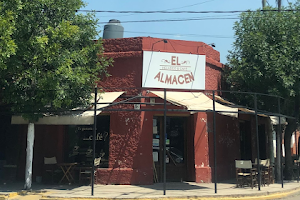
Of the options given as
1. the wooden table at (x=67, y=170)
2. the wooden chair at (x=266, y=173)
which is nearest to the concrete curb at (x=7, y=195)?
the wooden table at (x=67, y=170)

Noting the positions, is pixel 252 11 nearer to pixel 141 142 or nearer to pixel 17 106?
pixel 141 142

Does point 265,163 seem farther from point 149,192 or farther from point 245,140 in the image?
point 149,192

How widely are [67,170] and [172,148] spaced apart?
4105mm

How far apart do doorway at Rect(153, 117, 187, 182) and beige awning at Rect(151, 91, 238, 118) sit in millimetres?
1287

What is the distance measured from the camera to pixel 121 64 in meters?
11.4

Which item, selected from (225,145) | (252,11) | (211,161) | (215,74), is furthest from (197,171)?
(252,11)

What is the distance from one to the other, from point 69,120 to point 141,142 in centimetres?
270

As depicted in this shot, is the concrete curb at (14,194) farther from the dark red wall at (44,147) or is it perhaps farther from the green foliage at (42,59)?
the dark red wall at (44,147)

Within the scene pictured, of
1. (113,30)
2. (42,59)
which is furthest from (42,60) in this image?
(113,30)

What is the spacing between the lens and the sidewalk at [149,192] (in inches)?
327

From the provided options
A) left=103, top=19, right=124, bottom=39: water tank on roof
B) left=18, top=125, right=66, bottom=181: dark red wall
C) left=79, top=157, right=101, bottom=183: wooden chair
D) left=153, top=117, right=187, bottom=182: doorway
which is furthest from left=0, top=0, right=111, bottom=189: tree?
left=103, top=19, right=124, bottom=39: water tank on roof

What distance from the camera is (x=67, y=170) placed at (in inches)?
417

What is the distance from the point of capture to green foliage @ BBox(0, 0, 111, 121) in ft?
26.7

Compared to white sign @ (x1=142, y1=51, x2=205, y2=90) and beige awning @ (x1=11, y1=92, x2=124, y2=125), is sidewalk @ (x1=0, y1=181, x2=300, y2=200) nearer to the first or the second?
beige awning @ (x1=11, y1=92, x2=124, y2=125)
